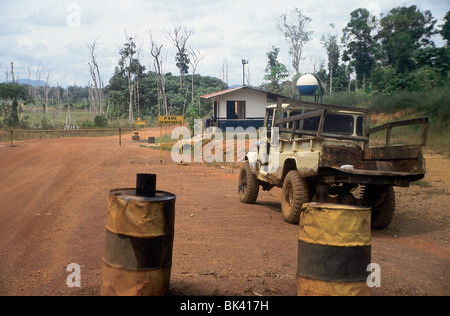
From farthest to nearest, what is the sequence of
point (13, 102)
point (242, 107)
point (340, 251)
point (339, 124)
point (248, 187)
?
point (13, 102), point (242, 107), point (248, 187), point (339, 124), point (340, 251)

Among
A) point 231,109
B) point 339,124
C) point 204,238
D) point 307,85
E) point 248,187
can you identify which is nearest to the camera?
point 204,238

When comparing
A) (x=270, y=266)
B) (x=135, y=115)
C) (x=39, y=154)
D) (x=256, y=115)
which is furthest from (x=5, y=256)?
(x=135, y=115)

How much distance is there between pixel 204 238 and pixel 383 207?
352cm

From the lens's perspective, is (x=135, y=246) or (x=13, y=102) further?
(x=13, y=102)

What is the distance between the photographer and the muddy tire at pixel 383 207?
8.32m

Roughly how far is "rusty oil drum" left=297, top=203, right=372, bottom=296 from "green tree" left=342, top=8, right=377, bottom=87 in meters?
39.5

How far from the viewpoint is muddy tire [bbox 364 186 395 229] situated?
27.3 ft

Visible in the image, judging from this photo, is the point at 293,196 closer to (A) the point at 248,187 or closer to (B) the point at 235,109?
(A) the point at 248,187

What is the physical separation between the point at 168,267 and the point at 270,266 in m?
2.09

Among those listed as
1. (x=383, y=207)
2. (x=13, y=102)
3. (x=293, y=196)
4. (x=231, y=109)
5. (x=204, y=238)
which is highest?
(x=13, y=102)

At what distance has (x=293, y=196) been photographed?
325 inches

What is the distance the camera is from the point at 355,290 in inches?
154

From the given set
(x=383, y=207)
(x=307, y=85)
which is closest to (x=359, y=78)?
(x=307, y=85)
